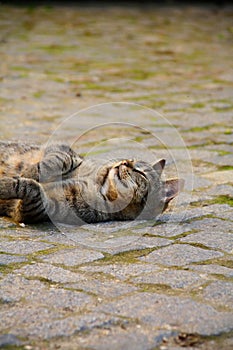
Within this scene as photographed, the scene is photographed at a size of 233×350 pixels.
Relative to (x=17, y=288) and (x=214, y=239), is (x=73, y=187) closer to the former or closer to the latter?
(x=214, y=239)

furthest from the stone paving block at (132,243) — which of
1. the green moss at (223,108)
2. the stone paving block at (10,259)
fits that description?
the green moss at (223,108)

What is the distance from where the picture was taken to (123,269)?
383 cm

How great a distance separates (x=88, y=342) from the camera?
2.98m

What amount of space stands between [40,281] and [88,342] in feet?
2.35

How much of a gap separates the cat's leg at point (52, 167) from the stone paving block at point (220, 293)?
1487mm

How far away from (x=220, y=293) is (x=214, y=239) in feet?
2.81

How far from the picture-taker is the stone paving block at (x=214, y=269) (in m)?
3.78

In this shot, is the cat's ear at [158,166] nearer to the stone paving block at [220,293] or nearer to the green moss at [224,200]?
the green moss at [224,200]

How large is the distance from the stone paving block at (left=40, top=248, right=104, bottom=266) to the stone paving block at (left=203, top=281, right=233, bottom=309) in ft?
2.36

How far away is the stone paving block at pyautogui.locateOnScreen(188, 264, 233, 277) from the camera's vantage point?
3.78m

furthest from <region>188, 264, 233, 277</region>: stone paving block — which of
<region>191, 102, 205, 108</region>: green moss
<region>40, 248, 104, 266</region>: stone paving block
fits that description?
<region>191, 102, 205, 108</region>: green moss

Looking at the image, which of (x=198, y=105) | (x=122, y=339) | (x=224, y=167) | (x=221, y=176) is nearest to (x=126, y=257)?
(x=122, y=339)

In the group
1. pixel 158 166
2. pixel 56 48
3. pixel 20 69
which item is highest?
pixel 56 48

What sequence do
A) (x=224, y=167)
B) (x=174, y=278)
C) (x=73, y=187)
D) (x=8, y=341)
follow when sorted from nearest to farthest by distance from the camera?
1. (x=8, y=341)
2. (x=174, y=278)
3. (x=73, y=187)
4. (x=224, y=167)
